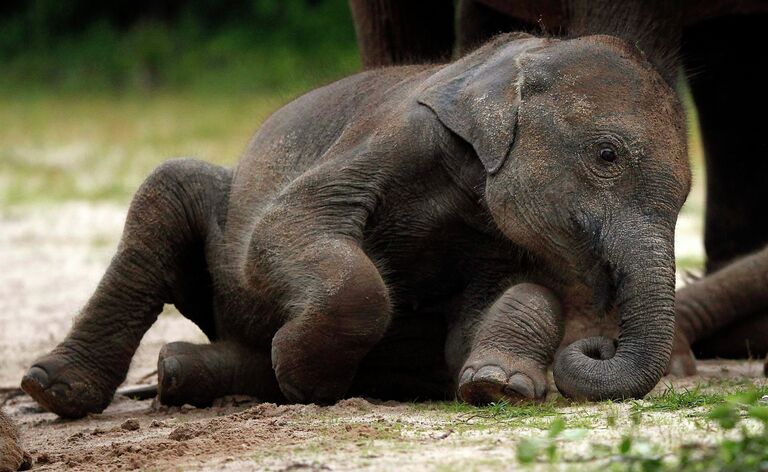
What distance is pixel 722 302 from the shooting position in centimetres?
716

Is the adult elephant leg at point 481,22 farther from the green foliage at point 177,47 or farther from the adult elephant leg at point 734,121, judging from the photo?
the green foliage at point 177,47

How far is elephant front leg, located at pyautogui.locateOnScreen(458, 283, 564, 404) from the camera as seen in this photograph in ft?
16.9

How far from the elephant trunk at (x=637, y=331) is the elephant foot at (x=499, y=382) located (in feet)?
0.37

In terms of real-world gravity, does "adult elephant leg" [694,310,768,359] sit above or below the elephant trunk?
above

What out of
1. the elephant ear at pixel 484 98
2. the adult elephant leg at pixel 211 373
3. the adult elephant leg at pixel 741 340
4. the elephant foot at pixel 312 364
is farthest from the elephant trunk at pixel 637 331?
the adult elephant leg at pixel 741 340

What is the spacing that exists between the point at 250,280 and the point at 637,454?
2.35m

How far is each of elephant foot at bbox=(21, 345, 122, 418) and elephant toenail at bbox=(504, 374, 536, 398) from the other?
1802mm

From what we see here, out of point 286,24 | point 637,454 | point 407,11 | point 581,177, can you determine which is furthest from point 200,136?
point 637,454

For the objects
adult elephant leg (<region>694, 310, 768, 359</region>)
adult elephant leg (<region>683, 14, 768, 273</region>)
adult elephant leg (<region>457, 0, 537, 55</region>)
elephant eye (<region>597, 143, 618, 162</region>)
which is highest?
adult elephant leg (<region>457, 0, 537, 55</region>)

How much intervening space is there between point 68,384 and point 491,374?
70.7 inches

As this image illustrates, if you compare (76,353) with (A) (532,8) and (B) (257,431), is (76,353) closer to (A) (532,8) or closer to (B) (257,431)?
(B) (257,431)

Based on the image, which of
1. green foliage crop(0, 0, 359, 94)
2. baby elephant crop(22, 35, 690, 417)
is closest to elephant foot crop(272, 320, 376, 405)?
baby elephant crop(22, 35, 690, 417)

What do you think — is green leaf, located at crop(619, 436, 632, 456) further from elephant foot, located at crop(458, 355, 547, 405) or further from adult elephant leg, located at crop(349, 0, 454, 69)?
adult elephant leg, located at crop(349, 0, 454, 69)

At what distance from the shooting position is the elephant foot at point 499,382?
514 cm
